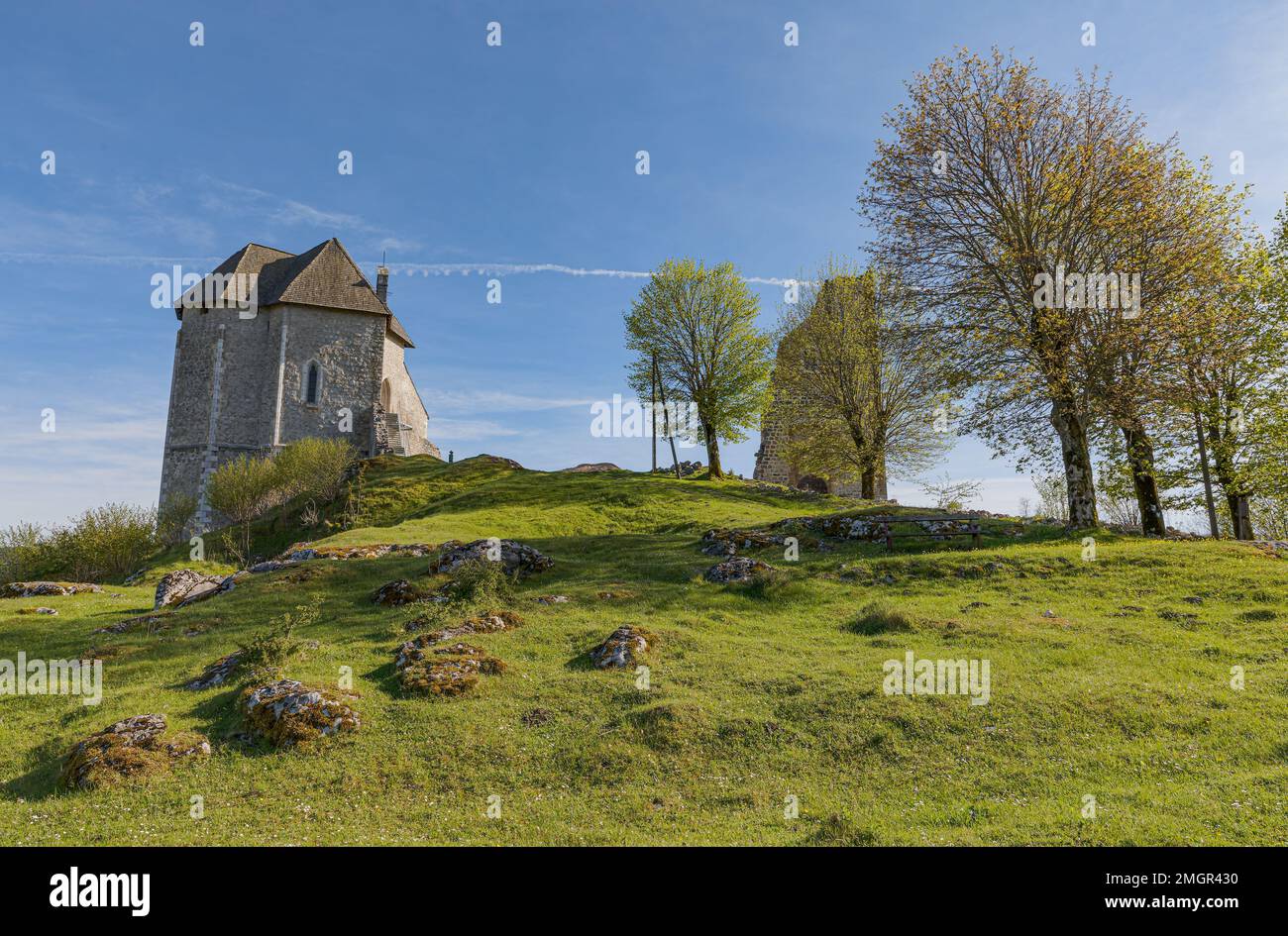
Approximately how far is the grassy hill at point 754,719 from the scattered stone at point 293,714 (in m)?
0.30

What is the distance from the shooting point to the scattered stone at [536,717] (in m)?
10.6

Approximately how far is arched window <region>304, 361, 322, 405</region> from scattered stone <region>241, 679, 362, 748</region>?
42891mm

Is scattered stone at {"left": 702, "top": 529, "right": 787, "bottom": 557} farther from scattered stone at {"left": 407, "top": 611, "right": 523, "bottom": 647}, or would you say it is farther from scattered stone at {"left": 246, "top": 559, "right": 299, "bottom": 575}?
scattered stone at {"left": 246, "top": 559, "right": 299, "bottom": 575}

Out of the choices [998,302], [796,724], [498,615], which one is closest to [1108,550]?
[998,302]

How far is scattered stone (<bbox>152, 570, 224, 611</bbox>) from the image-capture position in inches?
808

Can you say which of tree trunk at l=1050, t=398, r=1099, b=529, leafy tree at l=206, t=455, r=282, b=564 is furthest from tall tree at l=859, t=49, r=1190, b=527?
leafy tree at l=206, t=455, r=282, b=564

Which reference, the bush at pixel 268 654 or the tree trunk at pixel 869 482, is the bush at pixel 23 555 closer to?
the bush at pixel 268 654

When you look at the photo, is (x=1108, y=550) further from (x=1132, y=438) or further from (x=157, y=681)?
(x=157, y=681)

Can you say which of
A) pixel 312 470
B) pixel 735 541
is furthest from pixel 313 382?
pixel 735 541

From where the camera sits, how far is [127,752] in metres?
9.33

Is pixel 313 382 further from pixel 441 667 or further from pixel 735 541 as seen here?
pixel 441 667

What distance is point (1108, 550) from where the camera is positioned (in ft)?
66.1
